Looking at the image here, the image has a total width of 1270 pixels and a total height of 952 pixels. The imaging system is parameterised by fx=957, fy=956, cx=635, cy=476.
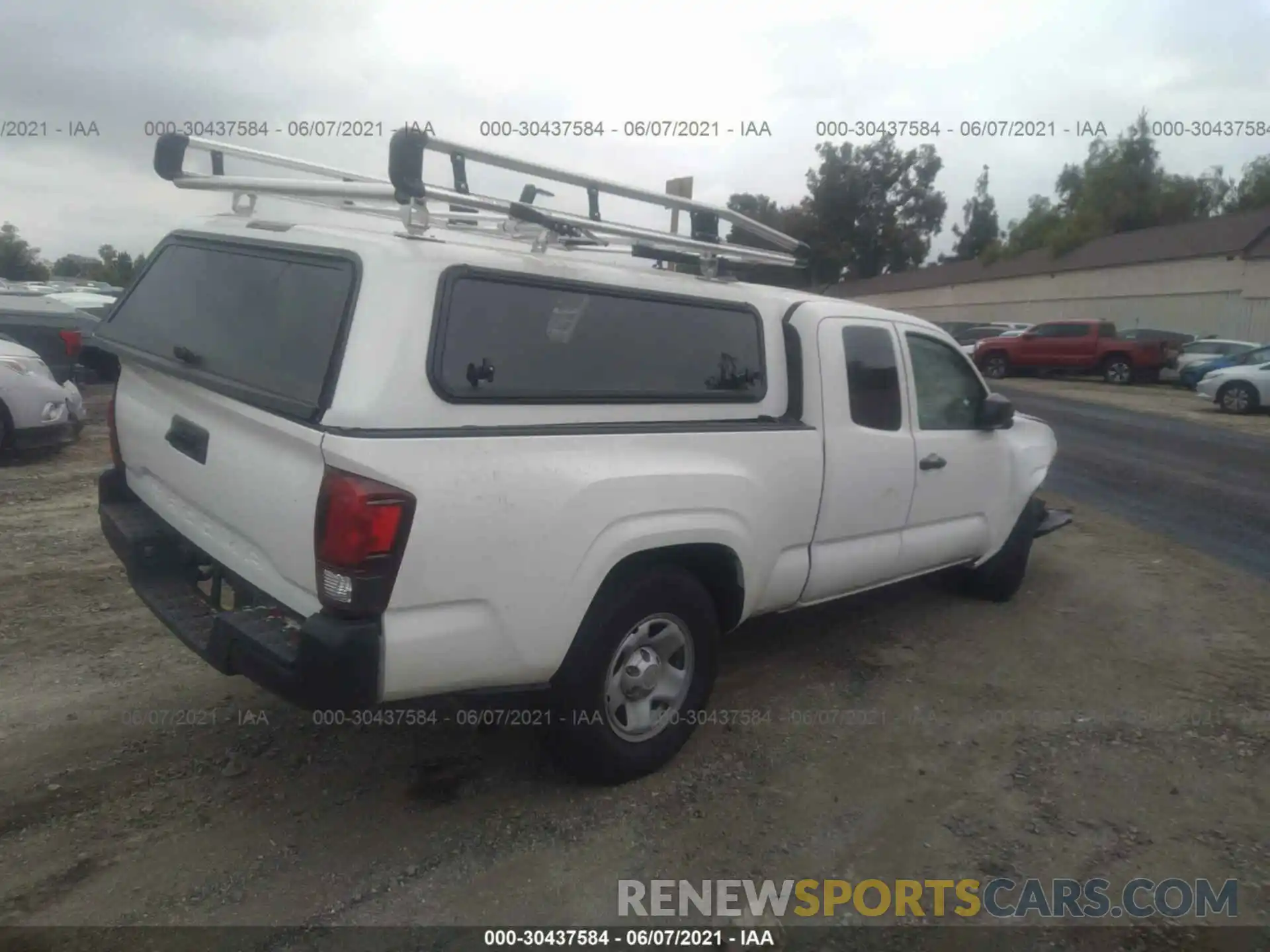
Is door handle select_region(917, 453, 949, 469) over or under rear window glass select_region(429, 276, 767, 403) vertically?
under

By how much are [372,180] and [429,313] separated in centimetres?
194

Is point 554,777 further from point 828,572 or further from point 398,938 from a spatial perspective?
point 828,572

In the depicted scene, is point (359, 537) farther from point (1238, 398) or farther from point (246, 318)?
point (1238, 398)

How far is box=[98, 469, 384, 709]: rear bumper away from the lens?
2.79 metres

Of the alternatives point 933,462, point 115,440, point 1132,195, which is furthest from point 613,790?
point 1132,195

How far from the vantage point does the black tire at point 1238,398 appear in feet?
60.4

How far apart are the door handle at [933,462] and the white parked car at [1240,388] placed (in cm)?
1702

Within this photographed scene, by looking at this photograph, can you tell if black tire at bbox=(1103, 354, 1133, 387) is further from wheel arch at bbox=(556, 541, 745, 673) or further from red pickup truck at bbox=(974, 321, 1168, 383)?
wheel arch at bbox=(556, 541, 745, 673)

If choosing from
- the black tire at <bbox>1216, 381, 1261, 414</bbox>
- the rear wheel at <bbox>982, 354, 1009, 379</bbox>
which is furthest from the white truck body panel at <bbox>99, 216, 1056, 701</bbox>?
the rear wheel at <bbox>982, 354, 1009, 379</bbox>

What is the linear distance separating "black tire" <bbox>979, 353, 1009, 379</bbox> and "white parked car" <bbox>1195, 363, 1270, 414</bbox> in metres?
7.24

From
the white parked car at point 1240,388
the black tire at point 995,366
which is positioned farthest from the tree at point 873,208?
the white parked car at point 1240,388

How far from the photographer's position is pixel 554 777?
12.1 feet

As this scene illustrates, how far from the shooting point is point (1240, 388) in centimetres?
1858

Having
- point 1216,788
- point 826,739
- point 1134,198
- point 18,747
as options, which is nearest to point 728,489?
point 826,739
